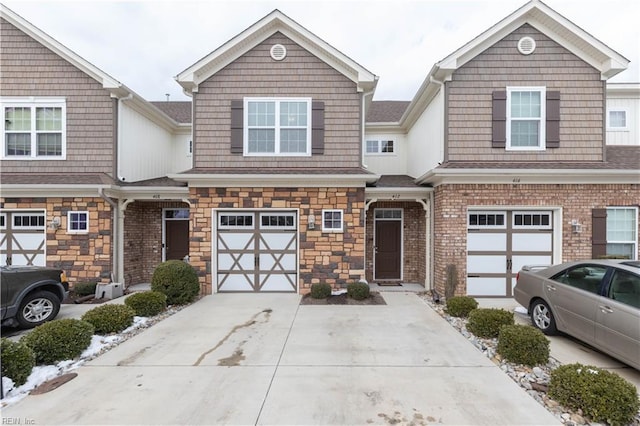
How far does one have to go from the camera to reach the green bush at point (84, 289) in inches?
322

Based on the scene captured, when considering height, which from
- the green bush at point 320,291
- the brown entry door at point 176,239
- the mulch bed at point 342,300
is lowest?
the mulch bed at point 342,300

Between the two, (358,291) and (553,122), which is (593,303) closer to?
(358,291)

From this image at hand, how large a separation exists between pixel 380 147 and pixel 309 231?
197 inches

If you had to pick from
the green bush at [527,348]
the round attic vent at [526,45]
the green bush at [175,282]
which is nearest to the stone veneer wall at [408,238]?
the round attic vent at [526,45]

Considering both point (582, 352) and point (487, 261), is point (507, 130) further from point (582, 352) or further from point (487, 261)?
point (582, 352)

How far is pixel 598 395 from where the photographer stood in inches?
125

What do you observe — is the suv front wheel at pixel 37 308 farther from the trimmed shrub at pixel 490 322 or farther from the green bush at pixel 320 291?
the trimmed shrub at pixel 490 322

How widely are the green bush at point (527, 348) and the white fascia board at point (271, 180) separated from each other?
15.5ft

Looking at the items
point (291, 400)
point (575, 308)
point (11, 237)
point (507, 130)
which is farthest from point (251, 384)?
point (11, 237)

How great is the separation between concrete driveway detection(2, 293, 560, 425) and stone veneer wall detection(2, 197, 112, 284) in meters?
4.17

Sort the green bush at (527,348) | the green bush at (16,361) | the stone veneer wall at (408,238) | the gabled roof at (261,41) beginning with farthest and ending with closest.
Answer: the stone veneer wall at (408,238) → the gabled roof at (261,41) → the green bush at (527,348) → the green bush at (16,361)

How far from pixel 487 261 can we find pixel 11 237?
13.0m

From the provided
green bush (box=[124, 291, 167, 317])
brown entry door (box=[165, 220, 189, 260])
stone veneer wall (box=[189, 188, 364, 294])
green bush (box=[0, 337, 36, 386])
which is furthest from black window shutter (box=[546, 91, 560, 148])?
green bush (box=[0, 337, 36, 386])

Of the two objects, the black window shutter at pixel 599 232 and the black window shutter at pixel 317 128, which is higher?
the black window shutter at pixel 317 128
